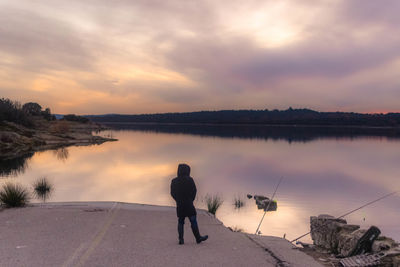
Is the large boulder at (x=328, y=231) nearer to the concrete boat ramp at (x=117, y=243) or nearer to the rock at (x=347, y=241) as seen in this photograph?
the rock at (x=347, y=241)

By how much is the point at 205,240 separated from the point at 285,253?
181 centimetres

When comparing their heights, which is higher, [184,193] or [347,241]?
[184,193]

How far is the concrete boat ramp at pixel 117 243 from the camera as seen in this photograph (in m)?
6.29

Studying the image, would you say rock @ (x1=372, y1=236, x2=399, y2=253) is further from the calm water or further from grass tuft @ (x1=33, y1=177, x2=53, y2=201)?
grass tuft @ (x1=33, y1=177, x2=53, y2=201)

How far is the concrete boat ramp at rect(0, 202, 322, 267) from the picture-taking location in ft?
20.6

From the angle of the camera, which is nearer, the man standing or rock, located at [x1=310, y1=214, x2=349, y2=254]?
the man standing

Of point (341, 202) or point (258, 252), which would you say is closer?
point (258, 252)

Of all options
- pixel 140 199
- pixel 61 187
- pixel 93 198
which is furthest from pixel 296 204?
pixel 61 187

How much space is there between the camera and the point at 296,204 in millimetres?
19625

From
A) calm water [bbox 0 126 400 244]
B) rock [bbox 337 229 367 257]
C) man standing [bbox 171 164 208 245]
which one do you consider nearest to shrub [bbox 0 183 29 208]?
man standing [bbox 171 164 208 245]

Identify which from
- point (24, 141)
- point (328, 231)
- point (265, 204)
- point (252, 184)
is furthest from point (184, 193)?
point (24, 141)

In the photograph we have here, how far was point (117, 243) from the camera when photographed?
23.9 ft

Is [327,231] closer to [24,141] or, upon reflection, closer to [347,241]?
[347,241]

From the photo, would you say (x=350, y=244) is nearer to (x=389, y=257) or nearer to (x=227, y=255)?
(x=389, y=257)
